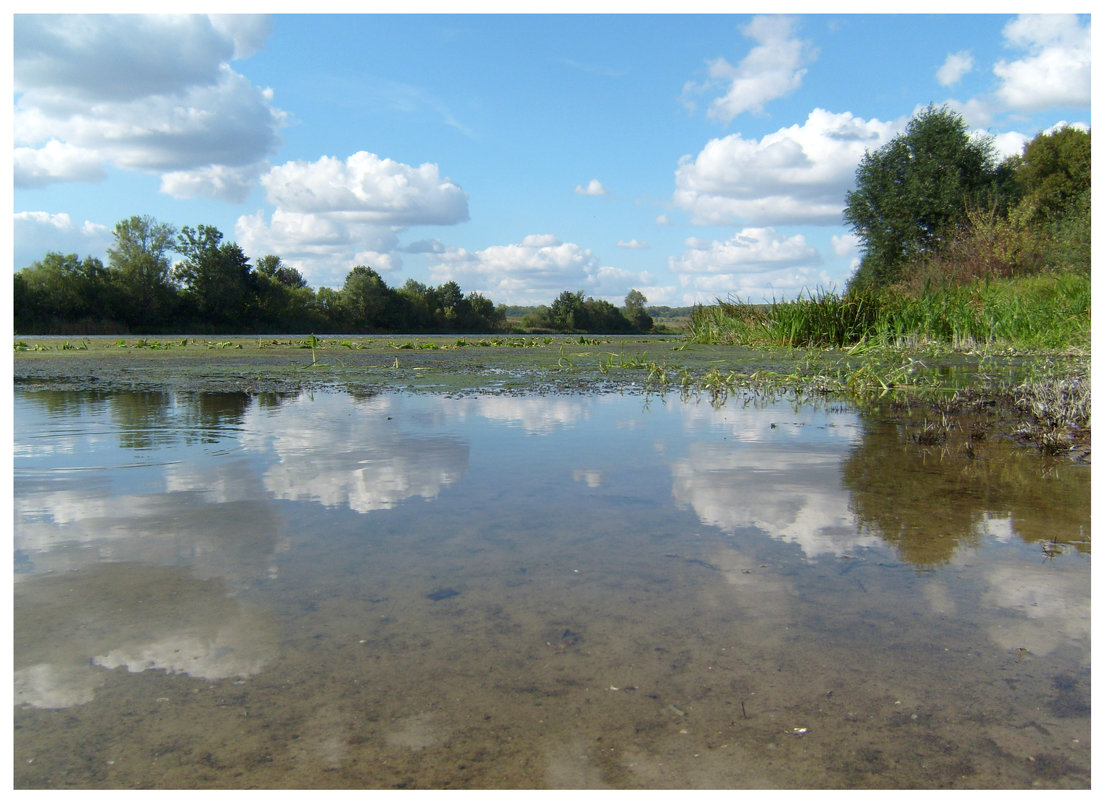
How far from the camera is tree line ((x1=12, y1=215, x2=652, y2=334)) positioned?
38.8m

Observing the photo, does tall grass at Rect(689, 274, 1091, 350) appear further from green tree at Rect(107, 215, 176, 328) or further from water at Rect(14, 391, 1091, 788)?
green tree at Rect(107, 215, 176, 328)

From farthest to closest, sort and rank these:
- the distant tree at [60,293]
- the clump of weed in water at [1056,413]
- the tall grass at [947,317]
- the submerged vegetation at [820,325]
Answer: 1. the distant tree at [60,293]
2. the tall grass at [947,317]
3. the submerged vegetation at [820,325]
4. the clump of weed in water at [1056,413]

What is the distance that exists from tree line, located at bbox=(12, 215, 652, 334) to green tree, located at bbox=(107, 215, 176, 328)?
6cm

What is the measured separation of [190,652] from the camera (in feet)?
5.18

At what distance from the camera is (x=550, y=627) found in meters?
1.68

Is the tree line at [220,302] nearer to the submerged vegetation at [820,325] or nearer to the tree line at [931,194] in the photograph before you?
the submerged vegetation at [820,325]

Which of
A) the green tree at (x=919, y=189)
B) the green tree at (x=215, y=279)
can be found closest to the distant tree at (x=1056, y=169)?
the green tree at (x=919, y=189)

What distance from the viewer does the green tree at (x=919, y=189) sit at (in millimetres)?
32906

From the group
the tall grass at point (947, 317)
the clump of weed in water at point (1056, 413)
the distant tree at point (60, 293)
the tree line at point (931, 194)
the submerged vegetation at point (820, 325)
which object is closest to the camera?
the clump of weed in water at point (1056, 413)

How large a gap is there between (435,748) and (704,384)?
6479 mm

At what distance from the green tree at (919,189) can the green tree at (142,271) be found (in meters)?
38.4

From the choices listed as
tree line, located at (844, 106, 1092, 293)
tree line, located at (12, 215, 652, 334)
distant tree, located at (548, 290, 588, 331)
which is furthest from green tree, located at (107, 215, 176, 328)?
tree line, located at (844, 106, 1092, 293)

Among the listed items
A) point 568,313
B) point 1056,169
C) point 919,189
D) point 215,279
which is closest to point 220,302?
point 215,279
